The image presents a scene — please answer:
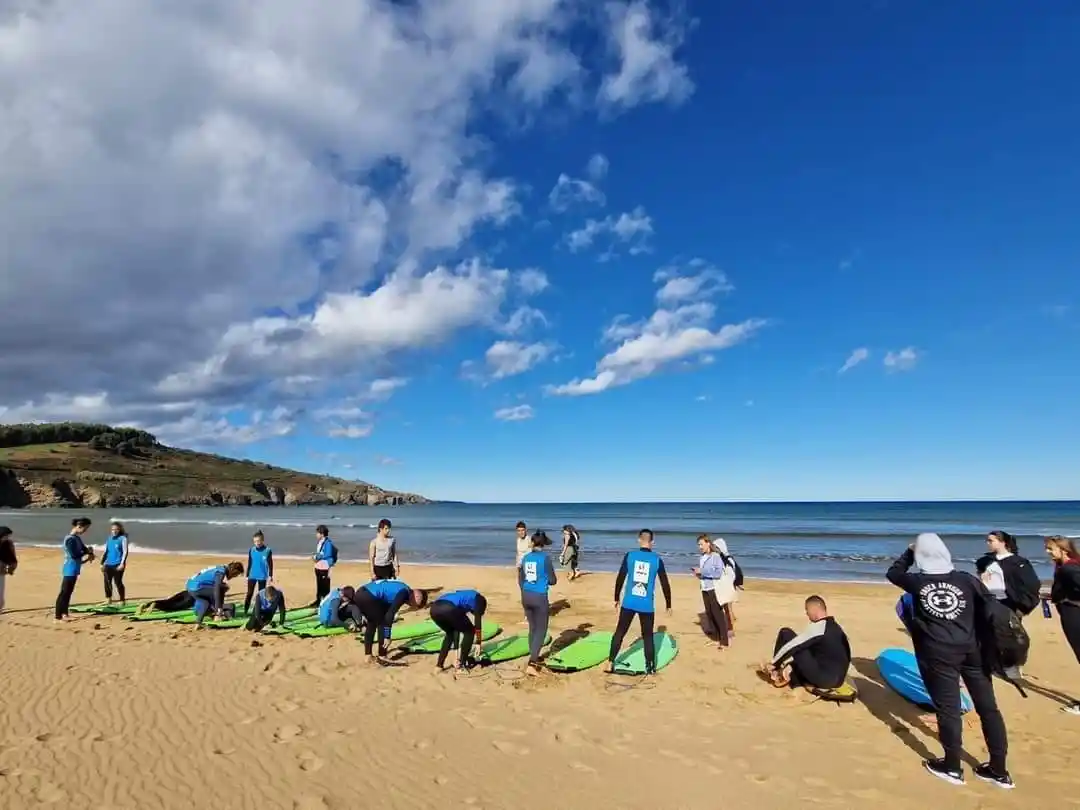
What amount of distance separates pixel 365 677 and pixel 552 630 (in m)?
3.94

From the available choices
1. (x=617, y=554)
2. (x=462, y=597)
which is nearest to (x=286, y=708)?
(x=462, y=597)

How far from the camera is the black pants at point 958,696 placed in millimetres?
4746

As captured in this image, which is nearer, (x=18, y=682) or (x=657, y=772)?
(x=657, y=772)

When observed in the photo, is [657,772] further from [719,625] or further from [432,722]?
[719,625]

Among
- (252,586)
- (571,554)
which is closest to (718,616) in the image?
(571,554)

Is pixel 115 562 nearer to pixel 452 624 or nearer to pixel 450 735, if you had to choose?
pixel 452 624

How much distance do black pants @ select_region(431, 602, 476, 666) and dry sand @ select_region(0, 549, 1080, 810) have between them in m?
0.36

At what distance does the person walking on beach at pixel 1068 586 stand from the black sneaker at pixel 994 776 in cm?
180

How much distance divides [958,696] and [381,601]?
6438 millimetres

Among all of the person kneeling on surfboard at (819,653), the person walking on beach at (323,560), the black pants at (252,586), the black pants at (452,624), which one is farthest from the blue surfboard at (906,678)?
the black pants at (252,586)

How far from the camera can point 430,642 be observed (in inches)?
371

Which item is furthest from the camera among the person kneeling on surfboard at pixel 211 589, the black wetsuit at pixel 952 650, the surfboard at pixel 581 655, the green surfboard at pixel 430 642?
the person kneeling on surfboard at pixel 211 589

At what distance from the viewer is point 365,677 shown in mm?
7758

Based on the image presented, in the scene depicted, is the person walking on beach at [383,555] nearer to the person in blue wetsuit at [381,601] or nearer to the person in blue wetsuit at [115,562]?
the person in blue wetsuit at [381,601]
